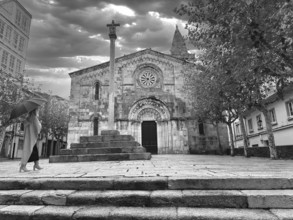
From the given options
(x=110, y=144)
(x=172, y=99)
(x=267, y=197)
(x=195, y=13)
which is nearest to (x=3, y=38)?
(x=172, y=99)

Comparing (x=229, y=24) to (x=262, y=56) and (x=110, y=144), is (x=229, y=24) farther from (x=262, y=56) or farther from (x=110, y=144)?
(x=110, y=144)

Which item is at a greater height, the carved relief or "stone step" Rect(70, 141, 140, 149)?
the carved relief

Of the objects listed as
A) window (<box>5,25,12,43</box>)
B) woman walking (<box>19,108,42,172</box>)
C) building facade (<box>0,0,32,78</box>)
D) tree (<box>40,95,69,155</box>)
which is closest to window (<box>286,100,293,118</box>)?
woman walking (<box>19,108,42,172</box>)

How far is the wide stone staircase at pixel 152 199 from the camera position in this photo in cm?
271

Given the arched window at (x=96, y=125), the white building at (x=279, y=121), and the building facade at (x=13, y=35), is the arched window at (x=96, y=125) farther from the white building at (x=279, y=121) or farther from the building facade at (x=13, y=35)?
the white building at (x=279, y=121)

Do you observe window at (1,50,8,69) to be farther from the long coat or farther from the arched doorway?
the long coat

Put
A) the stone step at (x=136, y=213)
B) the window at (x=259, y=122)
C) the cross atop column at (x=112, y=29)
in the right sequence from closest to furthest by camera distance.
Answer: the stone step at (x=136, y=213) → the cross atop column at (x=112, y=29) → the window at (x=259, y=122)

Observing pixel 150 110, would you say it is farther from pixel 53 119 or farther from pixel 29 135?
pixel 53 119

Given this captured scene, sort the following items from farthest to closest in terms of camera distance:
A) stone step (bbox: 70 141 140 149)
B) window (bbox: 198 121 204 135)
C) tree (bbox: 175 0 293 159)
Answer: window (bbox: 198 121 204 135), stone step (bbox: 70 141 140 149), tree (bbox: 175 0 293 159)

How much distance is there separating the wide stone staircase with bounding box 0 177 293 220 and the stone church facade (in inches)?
684

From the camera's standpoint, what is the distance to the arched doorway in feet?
70.6

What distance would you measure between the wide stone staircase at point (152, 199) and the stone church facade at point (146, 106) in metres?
17.4

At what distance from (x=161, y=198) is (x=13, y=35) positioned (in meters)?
36.8

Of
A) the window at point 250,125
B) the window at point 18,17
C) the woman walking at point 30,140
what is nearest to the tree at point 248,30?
the woman walking at point 30,140
